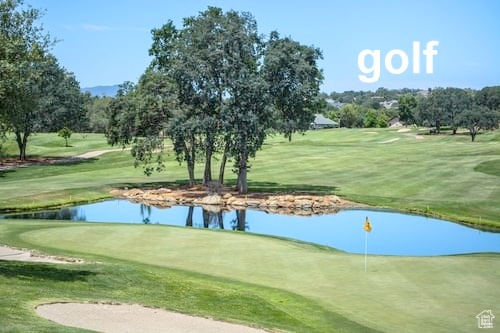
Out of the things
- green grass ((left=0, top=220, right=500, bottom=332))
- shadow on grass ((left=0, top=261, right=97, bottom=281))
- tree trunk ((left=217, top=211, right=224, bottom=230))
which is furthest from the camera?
tree trunk ((left=217, top=211, right=224, bottom=230))

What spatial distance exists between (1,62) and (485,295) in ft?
55.3

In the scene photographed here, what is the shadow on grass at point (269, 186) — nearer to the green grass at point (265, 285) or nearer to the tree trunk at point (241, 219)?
the tree trunk at point (241, 219)

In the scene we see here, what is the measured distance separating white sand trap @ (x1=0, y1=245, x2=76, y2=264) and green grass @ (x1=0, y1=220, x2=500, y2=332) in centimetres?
106

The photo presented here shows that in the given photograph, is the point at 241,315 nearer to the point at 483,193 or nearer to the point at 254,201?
the point at 254,201

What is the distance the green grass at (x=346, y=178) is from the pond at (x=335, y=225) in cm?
327

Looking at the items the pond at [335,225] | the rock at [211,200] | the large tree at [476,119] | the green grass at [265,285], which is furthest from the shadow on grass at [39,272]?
the large tree at [476,119]

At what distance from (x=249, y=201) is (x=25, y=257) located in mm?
28699

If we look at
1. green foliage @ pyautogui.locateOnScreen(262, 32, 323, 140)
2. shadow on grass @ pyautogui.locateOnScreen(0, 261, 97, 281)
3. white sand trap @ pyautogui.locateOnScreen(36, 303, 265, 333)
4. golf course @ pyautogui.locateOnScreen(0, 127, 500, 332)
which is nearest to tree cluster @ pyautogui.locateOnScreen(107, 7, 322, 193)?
green foliage @ pyautogui.locateOnScreen(262, 32, 323, 140)

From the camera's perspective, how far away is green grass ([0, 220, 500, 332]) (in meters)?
16.5

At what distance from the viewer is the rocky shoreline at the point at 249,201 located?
4966 cm

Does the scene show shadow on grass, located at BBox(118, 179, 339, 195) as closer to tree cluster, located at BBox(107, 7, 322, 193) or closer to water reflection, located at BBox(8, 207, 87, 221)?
tree cluster, located at BBox(107, 7, 322, 193)

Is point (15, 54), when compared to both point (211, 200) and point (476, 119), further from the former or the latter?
point (476, 119)

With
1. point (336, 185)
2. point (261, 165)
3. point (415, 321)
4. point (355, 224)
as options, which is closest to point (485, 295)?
point (415, 321)

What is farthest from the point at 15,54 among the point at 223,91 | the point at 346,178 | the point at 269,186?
the point at 346,178
